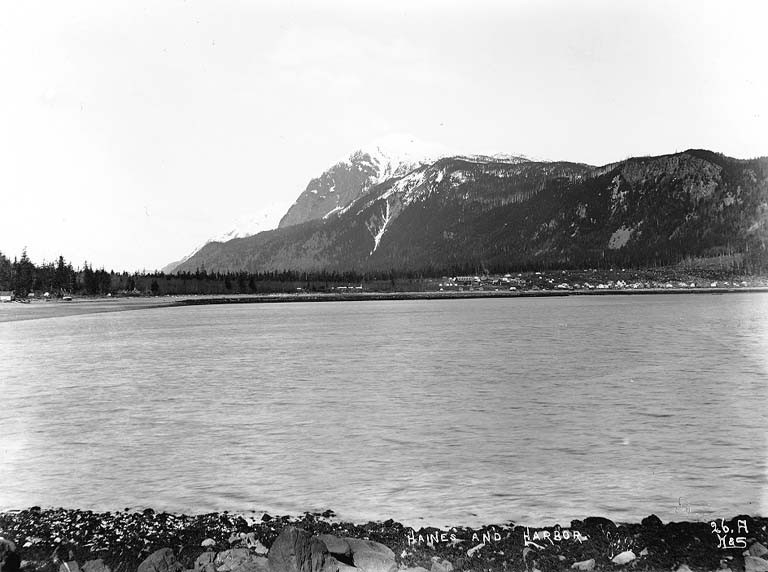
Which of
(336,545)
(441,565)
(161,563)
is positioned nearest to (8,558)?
(161,563)

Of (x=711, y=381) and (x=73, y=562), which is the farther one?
(x=711, y=381)

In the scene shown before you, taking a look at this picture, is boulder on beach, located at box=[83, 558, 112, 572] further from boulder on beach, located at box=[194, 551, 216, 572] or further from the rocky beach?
boulder on beach, located at box=[194, 551, 216, 572]

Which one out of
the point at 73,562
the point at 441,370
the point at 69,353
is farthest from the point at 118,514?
the point at 69,353

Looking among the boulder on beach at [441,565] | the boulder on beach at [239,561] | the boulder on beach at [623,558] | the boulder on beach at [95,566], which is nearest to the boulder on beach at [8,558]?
the boulder on beach at [95,566]

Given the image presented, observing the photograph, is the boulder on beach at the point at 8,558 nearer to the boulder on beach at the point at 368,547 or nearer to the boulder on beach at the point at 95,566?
the boulder on beach at the point at 95,566

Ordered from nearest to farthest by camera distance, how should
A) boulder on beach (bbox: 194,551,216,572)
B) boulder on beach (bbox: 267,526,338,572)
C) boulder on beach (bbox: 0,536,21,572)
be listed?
boulder on beach (bbox: 267,526,338,572), boulder on beach (bbox: 194,551,216,572), boulder on beach (bbox: 0,536,21,572)

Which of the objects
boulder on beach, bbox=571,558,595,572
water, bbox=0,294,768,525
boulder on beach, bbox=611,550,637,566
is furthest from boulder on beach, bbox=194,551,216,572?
boulder on beach, bbox=611,550,637,566

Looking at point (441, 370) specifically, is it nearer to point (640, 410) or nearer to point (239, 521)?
point (640, 410)
